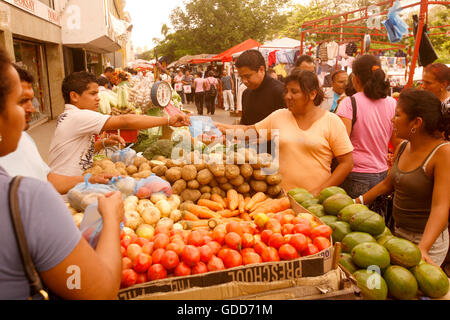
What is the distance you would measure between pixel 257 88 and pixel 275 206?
71.8 inches

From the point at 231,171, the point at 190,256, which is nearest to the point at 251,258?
the point at 190,256

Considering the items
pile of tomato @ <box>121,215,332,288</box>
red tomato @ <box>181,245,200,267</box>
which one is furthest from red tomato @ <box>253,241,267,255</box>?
red tomato @ <box>181,245,200,267</box>

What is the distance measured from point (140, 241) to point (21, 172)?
75 cm

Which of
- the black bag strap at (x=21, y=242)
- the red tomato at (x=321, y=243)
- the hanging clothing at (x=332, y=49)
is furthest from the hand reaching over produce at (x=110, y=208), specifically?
the hanging clothing at (x=332, y=49)

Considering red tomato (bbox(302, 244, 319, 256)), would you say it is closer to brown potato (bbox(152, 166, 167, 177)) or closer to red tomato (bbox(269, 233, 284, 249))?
red tomato (bbox(269, 233, 284, 249))

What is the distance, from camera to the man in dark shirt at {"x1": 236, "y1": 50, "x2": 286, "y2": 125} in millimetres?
3840

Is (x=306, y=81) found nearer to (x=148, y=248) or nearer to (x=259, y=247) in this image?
(x=259, y=247)

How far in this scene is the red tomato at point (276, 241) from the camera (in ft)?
6.35

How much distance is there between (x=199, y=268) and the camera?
1.79 meters

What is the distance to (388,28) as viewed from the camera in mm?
6477

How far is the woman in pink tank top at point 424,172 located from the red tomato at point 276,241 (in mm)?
1015

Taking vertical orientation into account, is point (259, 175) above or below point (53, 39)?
below
